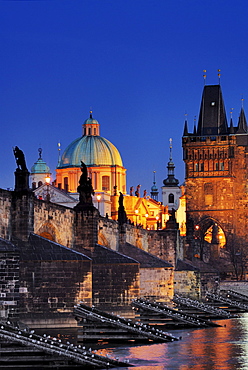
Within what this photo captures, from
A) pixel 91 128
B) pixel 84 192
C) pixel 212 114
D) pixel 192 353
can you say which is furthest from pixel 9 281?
pixel 91 128

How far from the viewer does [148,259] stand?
6975 centimetres

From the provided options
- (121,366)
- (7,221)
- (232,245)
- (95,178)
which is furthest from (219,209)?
(121,366)

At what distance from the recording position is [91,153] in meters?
166

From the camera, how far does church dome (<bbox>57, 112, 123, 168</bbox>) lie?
16588cm

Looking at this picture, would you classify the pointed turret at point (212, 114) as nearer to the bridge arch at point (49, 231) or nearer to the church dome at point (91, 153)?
the church dome at point (91, 153)

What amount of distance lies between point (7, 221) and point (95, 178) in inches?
4672

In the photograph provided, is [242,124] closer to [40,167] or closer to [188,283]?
[40,167]

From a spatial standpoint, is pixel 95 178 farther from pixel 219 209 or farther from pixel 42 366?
pixel 42 366

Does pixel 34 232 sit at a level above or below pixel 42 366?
above

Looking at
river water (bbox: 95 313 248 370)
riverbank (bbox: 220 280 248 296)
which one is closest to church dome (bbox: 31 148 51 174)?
riverbank (bbox: 220 280 248 296)

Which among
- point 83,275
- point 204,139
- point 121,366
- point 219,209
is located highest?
point 204,139

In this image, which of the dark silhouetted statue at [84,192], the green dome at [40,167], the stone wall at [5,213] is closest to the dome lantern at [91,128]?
the green dome at [40,167]

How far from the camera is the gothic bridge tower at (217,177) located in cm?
14975

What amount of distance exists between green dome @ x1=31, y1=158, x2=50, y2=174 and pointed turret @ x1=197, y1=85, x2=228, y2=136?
112ft
